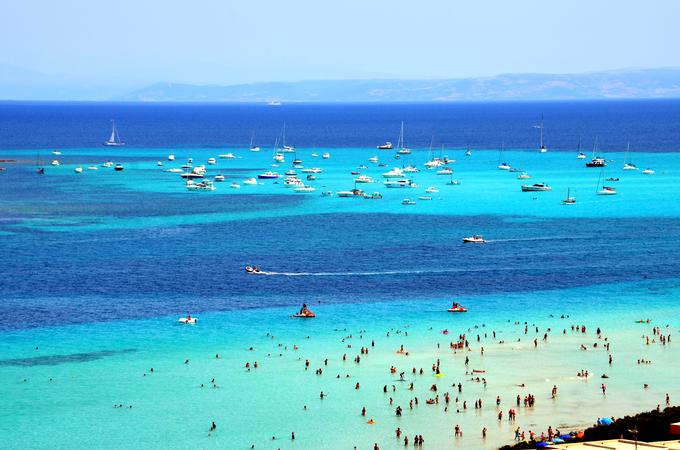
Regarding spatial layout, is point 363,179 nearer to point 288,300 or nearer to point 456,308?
point 288,300

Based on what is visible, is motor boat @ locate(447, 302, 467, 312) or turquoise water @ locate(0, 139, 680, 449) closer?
turquoise water @ locate(0, 139, 680, 449)

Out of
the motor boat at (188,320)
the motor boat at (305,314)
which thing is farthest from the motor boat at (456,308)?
the motor boat at (188,320)

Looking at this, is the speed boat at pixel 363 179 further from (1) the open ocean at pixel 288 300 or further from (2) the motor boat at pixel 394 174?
(1) the open ocean at pixel 288 300

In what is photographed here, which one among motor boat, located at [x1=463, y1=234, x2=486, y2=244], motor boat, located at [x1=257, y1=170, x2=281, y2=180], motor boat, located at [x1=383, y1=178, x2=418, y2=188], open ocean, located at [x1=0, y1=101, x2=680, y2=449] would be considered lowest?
motor boat, located at [x1=257, y1=170, x2=281, y2=180]

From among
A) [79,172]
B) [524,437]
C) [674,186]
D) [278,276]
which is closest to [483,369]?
[524,437]

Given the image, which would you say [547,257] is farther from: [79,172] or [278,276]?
[79,172]

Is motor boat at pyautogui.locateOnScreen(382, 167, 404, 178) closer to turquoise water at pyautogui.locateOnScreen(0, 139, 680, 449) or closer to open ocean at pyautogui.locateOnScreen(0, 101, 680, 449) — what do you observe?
open ocean at pyautogui.locateOnScreen(0, 101, 680, 449)

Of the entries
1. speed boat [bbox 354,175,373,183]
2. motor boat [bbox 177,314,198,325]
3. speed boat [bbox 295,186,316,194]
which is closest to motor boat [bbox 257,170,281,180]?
speed boat [bbox 295,186,316,194]
